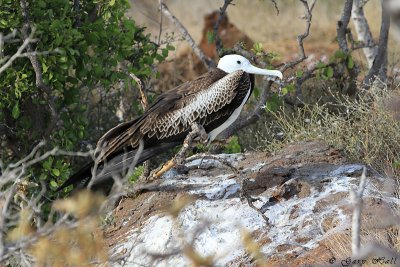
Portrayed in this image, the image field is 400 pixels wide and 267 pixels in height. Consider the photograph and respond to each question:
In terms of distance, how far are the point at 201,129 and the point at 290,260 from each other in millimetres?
1709

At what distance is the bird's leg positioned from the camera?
23.9 ft

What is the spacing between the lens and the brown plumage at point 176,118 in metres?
7.58

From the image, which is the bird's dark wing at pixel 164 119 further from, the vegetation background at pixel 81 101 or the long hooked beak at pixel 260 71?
the vegetation background at pixel 81 101

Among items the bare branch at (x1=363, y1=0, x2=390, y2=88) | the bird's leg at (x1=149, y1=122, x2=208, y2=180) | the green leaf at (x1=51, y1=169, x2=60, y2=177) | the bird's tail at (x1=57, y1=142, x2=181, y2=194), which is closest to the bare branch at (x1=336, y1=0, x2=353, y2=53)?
the bare branch at (x1=363, y1=0, x2=390, y2=88)

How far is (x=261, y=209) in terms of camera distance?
6.89m

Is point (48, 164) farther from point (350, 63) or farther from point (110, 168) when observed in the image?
point (350, 63)

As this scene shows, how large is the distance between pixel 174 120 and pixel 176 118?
22mm

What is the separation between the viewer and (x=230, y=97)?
7.64m

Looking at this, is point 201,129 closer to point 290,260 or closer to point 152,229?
point 152,229

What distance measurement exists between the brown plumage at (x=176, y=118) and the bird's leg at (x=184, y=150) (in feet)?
0.44

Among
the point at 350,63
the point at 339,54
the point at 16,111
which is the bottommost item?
the point at 350,63

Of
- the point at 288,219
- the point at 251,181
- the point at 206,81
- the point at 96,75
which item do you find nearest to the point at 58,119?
the point at 96,75

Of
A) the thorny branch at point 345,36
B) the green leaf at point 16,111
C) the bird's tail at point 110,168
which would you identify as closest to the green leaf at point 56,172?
the green leaf at point 16,111

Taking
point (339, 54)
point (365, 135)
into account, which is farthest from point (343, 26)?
point (365, 135)
